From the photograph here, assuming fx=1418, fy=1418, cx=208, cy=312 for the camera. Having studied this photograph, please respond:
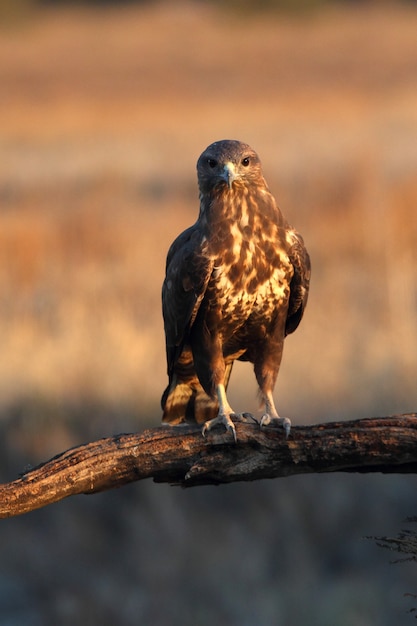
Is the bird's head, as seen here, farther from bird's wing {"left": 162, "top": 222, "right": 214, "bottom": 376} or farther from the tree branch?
the tree branch

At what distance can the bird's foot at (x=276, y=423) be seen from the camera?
5.25 m

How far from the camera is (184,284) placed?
5992 mm

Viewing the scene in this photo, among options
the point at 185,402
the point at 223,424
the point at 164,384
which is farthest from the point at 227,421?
the point at 164,384

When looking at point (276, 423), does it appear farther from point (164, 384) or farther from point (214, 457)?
point (164, 384)

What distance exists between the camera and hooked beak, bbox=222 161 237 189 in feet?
19.4

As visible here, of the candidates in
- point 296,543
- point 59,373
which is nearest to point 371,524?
point 296,543

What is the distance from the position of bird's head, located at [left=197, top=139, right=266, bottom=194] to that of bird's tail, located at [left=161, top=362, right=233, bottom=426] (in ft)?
3.00

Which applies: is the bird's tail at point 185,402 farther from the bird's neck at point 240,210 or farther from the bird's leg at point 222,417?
the bird's neck at point 240,210

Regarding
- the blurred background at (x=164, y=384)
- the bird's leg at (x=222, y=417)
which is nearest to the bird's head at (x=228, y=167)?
the bird's leg at (x=222, y=417)

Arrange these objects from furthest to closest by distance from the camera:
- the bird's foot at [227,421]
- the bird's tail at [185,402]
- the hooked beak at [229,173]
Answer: the bird's tail at [185,402], the hooked beak at [229,173], the bird's foot at [227,421]

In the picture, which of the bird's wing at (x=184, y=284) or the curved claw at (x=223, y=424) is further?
the bird's wing at (x=184, y=284)

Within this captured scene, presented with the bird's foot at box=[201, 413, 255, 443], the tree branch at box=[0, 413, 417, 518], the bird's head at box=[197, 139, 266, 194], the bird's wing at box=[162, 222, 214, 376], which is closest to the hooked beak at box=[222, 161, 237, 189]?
the bird's head at box=[197, 139, 266, 194]

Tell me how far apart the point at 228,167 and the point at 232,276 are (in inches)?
18.1

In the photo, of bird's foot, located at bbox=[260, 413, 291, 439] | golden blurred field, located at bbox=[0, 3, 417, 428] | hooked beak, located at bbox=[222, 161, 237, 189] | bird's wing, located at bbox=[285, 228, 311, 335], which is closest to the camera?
bird's foot, located at bbox=[260, 413, 291, 439]
